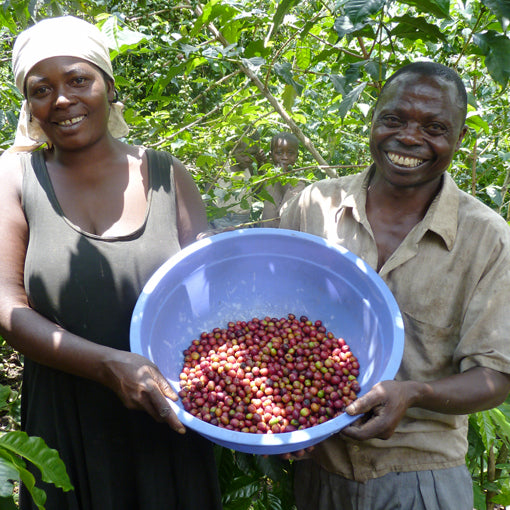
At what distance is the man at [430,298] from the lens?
148 cm

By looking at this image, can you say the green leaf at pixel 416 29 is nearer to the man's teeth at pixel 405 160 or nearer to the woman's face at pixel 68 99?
the man's teeth at pixel 405 160

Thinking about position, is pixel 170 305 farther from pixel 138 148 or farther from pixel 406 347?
pixel 406 347

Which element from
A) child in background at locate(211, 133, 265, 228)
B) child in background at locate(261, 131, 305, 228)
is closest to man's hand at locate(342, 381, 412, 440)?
child in background at locate(211, 133, 265, 228)

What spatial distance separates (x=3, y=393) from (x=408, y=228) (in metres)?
1.51

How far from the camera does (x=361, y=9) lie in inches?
61.1

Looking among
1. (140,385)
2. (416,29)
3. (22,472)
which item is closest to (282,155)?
(416,29)

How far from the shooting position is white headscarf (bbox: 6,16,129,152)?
1490 millimetres

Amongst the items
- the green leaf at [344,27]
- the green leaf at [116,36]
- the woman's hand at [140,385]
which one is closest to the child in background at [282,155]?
the green leaf at [344,27]

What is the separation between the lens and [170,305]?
1.76m

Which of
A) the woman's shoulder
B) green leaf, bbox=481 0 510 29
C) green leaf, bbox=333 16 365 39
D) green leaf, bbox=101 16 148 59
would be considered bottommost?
the woman's shoulder

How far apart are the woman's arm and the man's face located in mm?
1004

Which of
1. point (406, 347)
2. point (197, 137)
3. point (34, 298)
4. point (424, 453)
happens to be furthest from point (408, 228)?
point (197, 137)

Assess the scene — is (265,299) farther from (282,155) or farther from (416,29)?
(282,155)

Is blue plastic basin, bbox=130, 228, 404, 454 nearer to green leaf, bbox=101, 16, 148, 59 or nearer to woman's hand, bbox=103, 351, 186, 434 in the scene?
woman's hand, bbox=103, 351, 186, 434
